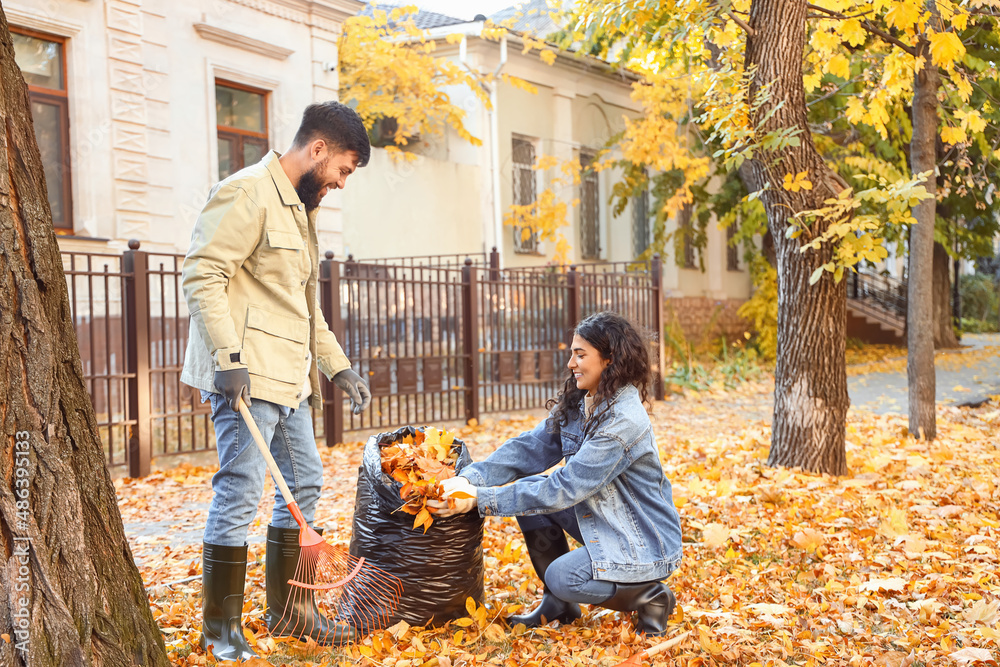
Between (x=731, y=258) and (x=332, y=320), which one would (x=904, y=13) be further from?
(x=731, y=258)

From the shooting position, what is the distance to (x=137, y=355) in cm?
693

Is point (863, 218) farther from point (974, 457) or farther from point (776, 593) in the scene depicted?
point (776, 593)

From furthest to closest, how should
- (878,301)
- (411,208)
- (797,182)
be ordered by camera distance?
(878,301)
(411,208)
(797,182)

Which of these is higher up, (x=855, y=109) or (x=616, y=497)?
(x=855, y=109)

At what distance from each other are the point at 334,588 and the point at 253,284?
115 centimetres

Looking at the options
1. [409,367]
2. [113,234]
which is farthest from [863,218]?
[113,234]

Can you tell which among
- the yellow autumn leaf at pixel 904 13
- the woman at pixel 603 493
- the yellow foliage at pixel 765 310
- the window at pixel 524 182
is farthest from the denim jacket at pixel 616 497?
the yellow foliage at pixel 765 310

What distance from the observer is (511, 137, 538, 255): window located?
16.5 meters

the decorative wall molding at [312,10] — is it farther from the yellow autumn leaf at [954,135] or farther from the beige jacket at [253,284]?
the beige jacket at [253,284]

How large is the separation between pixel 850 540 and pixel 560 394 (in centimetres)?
200

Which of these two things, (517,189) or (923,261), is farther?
(517,189)

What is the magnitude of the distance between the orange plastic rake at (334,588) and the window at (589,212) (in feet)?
49.6

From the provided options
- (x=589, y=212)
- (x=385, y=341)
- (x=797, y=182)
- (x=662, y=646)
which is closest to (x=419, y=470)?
(x=662, y=646)

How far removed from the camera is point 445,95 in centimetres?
1480
